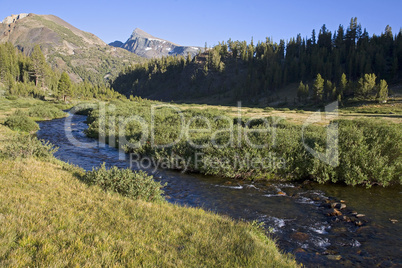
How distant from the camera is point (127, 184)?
1032 centimetres

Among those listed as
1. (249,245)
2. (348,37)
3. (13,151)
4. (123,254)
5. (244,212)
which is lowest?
(244,212)

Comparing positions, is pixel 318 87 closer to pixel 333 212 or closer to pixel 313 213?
pixel 333 212

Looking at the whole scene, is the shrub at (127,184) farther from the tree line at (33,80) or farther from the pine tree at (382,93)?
the tree line at (33,80)

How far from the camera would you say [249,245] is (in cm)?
682

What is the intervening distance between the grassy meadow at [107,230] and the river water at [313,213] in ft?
7.71

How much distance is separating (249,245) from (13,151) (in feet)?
40.2

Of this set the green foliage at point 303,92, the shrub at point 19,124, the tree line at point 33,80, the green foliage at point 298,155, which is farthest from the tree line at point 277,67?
the shrub at point 19,124

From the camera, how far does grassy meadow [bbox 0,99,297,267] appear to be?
16.8 feet

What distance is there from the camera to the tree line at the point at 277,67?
95.7m

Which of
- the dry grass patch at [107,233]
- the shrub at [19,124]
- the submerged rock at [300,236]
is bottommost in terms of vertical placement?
the submerged rock at [300,236]

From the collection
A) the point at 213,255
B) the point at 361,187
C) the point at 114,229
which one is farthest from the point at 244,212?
the point at 361,187

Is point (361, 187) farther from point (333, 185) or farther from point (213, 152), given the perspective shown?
point (213, 152)

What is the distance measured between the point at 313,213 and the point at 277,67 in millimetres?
118806

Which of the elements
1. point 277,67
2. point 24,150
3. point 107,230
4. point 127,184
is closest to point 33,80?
point 277,67
